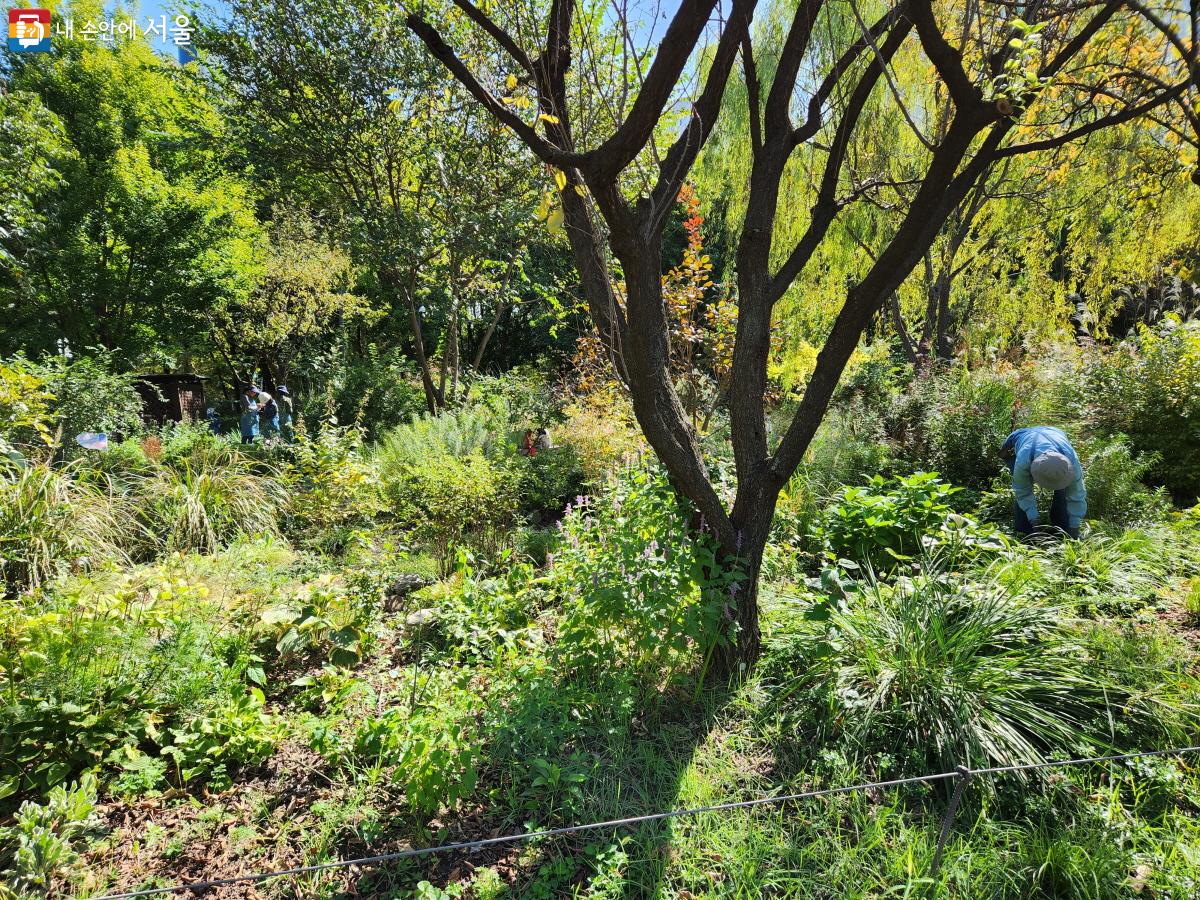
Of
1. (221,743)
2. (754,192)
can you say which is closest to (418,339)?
(754,192)

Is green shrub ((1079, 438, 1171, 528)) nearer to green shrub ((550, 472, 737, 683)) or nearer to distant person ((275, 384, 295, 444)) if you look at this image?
green shrub ((550, 472, 737, 683))

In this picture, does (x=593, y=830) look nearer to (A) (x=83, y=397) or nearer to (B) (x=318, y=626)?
(B) (x=318, y=626)

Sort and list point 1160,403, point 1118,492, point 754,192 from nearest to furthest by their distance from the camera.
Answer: point 754,192
point 1118,492
point 1160,403

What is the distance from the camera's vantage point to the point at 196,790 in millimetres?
2225

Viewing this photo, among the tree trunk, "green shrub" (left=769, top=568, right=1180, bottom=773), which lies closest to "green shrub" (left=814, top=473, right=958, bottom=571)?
"green shrub" (left=769, top=568, right=1180, bottom=773)

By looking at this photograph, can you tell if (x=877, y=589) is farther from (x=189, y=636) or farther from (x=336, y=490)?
(x=336, y=490)

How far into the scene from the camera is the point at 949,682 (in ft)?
7.59

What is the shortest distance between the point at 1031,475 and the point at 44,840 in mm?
5265

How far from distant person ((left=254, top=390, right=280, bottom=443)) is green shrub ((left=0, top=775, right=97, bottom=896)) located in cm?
863

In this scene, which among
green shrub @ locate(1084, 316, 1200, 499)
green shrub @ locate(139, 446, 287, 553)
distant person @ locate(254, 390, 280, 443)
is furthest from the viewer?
distant person @ locate(254, 390, 280, 443)

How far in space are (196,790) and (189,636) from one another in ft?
2.10

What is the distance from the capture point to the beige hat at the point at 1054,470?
366cm

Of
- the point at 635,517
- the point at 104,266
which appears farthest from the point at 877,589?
the point at 104,266

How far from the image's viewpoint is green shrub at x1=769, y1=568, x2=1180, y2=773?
2.20m
